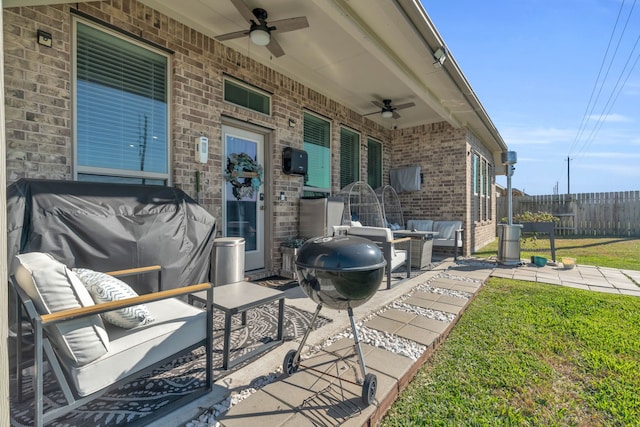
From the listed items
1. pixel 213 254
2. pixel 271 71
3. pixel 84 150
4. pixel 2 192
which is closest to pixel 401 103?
pixel 271 71

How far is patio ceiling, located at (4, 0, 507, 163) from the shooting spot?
3410mm

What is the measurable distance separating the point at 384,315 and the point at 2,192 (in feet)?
9.98

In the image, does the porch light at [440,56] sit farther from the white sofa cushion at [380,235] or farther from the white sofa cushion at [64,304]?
the white sofa cushion at [64,304]

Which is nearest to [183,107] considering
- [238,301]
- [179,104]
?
[179,104]

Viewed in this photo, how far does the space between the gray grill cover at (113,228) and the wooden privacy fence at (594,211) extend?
1194 cm

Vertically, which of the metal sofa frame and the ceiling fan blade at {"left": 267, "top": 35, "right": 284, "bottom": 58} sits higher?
the ceiling fan blade at {"left": 267, "top": 35, "right": 284, "bottom": 58}

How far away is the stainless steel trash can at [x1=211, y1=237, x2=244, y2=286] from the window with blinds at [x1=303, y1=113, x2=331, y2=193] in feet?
8.25

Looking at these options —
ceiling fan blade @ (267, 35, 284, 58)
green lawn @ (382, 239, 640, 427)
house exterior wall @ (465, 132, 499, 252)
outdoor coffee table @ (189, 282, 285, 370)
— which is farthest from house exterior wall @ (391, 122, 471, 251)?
outdoor coffee table @ (189, 282, 285, 370)

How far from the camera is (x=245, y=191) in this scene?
4.67m

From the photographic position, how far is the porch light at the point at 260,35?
347cm

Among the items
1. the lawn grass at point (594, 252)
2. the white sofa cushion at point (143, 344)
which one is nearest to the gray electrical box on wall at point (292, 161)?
the white sofa cushion at point (143, 344)

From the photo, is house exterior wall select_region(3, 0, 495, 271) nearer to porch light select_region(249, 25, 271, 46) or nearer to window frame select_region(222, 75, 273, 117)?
window frame select_region(222, 75, 273, 117)

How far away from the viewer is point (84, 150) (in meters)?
3.02

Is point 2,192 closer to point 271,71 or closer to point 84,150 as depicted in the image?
point 84,150
